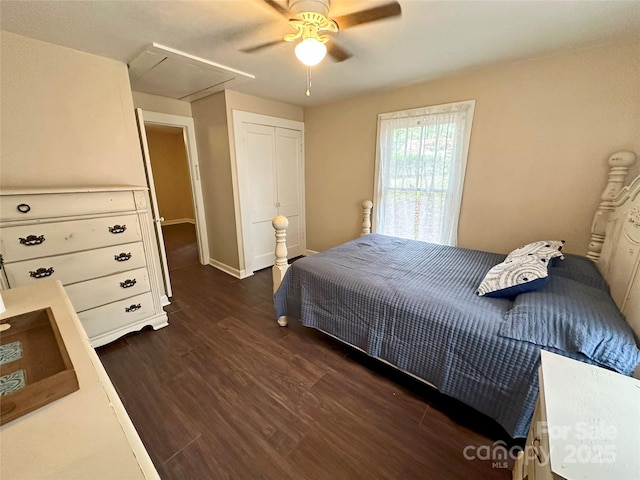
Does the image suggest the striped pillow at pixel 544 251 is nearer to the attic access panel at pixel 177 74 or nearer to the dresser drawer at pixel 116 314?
the attic access panel at pixel 177 74

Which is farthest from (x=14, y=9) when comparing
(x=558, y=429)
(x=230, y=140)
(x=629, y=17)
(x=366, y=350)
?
(x=629, y=17)

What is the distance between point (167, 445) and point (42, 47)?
280cm

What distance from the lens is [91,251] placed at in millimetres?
1874

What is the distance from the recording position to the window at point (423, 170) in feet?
8.40

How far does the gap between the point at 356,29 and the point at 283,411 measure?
8.19 ft

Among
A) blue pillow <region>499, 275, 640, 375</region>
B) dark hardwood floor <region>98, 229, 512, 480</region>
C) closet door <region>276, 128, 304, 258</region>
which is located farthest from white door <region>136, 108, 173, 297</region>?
blue pillow <region>499, 275, 640, 375</region>

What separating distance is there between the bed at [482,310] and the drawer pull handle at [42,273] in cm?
157

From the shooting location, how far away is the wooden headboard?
1317mm

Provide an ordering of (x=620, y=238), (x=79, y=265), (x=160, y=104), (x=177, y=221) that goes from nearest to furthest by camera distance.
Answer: (x=620, y=238)
(x=79, y=265)
(x=160, y=104)
(x=177, y=221)

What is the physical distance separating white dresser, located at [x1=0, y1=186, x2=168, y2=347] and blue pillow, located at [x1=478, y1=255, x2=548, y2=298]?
2.64 meters

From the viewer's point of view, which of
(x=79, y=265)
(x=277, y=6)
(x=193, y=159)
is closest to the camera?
(x=277, y=6)

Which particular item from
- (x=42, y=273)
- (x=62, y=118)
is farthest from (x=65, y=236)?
(x=62, y=118)

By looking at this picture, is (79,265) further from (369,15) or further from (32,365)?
(369,15)

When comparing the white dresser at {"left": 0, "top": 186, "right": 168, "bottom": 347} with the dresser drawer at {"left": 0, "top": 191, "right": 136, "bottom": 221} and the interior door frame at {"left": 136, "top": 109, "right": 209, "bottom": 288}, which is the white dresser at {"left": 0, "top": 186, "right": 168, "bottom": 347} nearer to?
the dresser drawer at {"left": 0, "top": 191, "right": 136, "bottom": 221}
